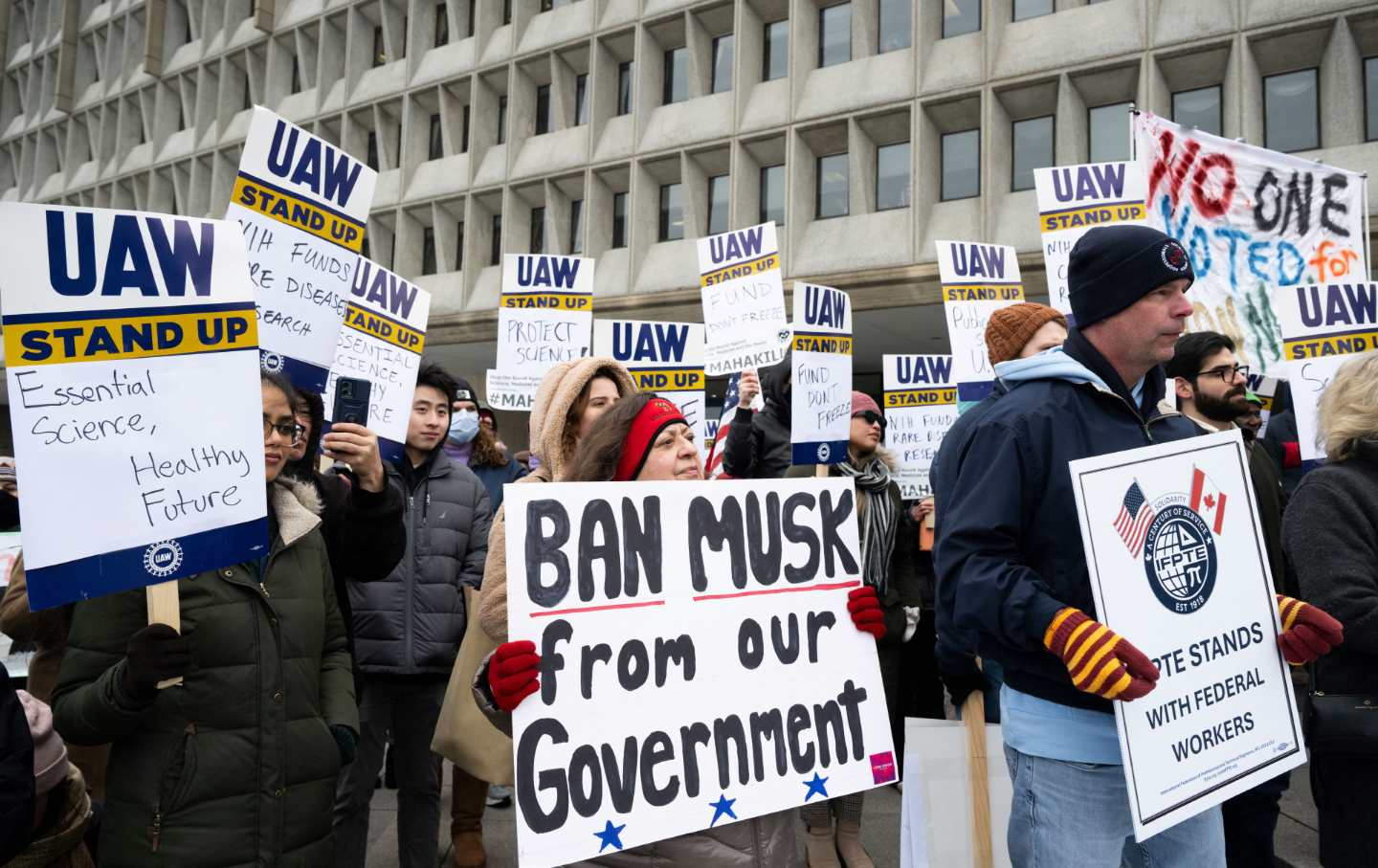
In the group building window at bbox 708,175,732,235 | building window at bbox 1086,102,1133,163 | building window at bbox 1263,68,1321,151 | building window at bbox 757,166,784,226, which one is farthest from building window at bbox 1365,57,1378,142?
building window at bbox 708,175,732,235

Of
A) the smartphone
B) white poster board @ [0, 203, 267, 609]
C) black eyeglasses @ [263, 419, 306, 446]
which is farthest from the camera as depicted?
the smartphone

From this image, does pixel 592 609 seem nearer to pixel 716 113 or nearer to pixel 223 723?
pixel 223 723

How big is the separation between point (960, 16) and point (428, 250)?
13495 mm

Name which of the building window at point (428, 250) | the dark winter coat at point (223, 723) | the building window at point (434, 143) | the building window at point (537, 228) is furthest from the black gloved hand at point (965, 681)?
the building window at point (434, 143)

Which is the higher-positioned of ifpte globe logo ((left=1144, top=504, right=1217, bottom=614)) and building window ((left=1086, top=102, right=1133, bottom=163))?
building window ((left=1086, top=102, right=1133, bottom=163))

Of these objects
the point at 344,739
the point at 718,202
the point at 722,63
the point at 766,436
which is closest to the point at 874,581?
the point at 766,436

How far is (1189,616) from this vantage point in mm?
2143

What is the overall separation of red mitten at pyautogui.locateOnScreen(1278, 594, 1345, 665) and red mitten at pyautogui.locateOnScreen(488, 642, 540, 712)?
174 cm

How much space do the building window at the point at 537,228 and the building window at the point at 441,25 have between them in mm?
5522

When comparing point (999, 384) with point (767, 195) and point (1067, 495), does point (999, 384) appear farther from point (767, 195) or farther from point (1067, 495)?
point (767, 195)

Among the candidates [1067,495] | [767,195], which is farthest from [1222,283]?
[767,195]

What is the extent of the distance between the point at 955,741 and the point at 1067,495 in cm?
121

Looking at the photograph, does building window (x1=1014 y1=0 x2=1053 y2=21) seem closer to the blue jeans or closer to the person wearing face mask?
the person wearing face mask

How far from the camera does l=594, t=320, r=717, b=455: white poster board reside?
7098 mm
